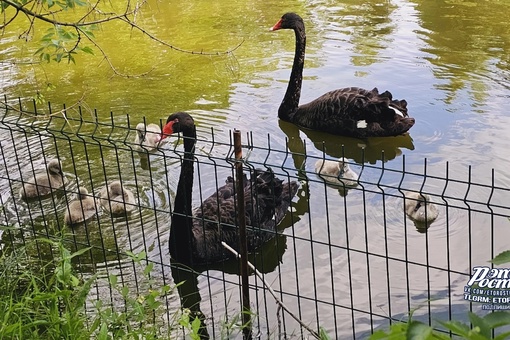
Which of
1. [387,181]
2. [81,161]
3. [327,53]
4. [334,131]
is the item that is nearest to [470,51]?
[327,53]

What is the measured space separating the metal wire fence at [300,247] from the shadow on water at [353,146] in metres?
0.30

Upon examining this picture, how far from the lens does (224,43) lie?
10617mm

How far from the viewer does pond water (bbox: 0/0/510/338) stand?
4.75 metres

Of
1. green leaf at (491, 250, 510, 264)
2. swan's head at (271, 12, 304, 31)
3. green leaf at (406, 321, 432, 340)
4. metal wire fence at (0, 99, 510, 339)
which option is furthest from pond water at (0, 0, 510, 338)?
green leaf at (406, 321, 432, 340)

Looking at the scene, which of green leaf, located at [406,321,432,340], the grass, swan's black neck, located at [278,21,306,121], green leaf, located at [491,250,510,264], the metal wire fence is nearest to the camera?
green leaf, located at [406,321,432,340]

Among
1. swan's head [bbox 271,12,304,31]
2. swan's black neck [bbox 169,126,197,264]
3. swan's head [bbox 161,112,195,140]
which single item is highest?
swan's head [bbox 161,112,195,140]

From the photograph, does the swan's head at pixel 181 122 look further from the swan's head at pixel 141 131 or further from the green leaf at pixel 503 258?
the green leaf at pixel 503 258

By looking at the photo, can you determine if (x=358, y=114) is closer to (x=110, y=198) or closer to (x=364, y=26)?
(x=110, y=198)

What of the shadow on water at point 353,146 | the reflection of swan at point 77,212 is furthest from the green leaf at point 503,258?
the shadow on water at point 353,146

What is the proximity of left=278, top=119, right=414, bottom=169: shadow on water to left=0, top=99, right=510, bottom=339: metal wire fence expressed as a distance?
30cm

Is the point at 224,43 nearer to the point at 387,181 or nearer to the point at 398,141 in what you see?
the point at 398,141

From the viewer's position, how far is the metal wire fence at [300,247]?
416 centimetres

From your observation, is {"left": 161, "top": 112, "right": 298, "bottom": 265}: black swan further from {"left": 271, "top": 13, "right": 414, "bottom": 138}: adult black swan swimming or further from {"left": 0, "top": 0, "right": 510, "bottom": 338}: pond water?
{"left": 271, "top": 13, "right": 414, "bottom": 138}: adult black swan swimming

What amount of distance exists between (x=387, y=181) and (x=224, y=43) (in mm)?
5099
